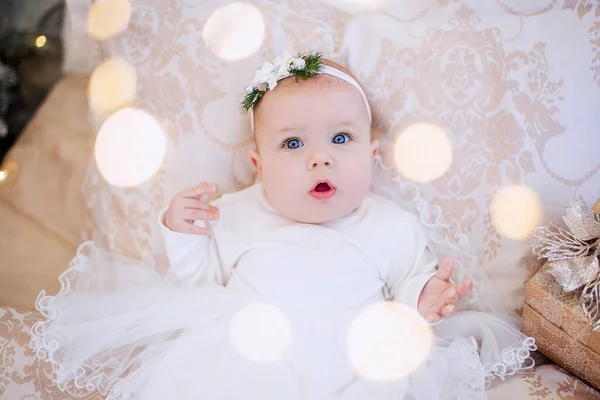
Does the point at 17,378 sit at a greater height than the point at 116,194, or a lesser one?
lesser

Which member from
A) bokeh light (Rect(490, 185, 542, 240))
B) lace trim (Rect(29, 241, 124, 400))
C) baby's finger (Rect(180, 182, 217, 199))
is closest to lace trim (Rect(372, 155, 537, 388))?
bokeh light (Rect(490, 185, 542, 240))

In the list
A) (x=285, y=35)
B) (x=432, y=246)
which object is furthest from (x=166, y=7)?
(x=432, y=246)

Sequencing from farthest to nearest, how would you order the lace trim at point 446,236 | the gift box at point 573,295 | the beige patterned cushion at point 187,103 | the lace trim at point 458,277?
the beige patterned cushion at point 187,103 → the lace trim at point 446,236 → the lace trim at point 458,277 → the gift box at point 573,295

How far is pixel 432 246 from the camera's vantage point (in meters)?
1.60

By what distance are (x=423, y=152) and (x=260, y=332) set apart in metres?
0.71

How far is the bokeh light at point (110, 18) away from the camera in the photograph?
1765 mm

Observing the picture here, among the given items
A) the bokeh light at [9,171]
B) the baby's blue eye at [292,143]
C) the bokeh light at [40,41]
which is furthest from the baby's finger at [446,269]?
the bokeh light at [40,41]

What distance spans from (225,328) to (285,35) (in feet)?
3.00

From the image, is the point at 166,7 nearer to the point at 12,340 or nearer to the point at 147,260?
the point at 147,260

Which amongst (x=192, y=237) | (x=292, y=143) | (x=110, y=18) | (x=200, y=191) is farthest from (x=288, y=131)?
(x=110, y=18)

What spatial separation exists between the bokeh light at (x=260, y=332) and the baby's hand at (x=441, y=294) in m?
0.35

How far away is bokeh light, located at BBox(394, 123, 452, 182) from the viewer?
1.62 m

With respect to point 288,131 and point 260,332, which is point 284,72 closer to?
point 288,131

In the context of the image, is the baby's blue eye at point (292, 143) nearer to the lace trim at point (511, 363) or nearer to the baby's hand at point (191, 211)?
the baby's hand at point (191, 211)
